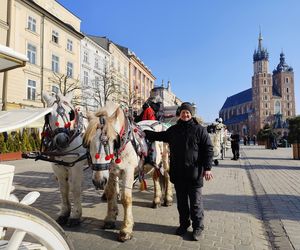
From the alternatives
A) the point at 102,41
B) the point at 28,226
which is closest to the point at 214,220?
the point at 28,226

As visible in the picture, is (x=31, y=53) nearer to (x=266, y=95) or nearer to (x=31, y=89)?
(x=31, y=89)

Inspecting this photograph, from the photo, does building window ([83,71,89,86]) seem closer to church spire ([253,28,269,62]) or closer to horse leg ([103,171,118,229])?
horse leg ([103,171,118,229])

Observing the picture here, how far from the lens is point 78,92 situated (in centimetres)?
3188

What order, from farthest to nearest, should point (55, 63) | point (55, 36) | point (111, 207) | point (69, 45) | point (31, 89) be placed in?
point (69, 45) < point (55, 63) < point (55, 36) < point (31, 89) < point (111, 207)

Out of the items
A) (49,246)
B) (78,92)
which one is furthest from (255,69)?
(49,246)

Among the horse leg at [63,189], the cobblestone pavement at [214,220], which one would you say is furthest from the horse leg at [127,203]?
the horse leg at [63,189]

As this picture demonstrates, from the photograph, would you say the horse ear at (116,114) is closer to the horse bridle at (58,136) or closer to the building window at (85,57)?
the horse bridle at (58,136)

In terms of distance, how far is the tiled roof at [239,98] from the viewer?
485 feet

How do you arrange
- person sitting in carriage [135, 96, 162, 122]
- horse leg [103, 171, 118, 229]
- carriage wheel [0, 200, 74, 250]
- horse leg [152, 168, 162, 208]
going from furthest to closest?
person sitting in carriage [135, 96, 162, 122] < horse leg [152, 168, 162, 208] < horse leg [103, 171, 118, 229] < carriage wheel [0, 200, 74, 250]

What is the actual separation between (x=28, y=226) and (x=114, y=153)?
2.07m

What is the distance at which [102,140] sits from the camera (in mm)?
3664

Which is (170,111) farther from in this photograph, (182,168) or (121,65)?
(121,65)

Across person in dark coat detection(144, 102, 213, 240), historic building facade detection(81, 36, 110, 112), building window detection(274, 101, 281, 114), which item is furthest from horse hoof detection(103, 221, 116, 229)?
building window detection(274, 101, 281, 114)

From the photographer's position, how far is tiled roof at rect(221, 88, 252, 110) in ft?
485
